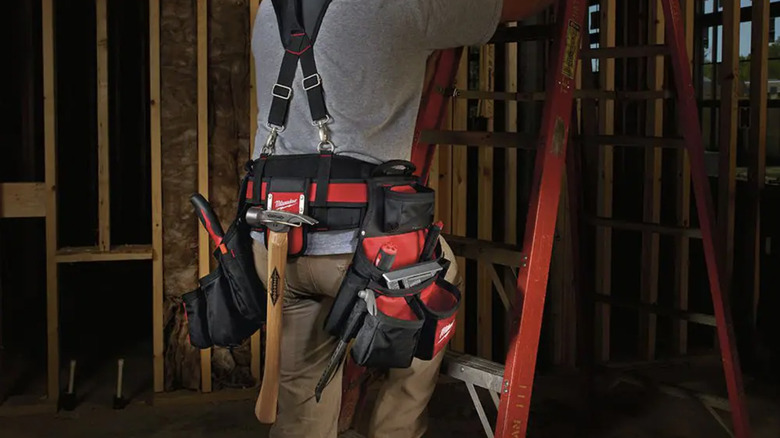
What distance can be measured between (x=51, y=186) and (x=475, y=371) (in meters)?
2.48

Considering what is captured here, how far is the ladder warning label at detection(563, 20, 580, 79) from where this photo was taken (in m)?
2.33

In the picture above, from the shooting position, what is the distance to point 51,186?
3926 millimetres

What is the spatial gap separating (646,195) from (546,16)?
114 centimetres

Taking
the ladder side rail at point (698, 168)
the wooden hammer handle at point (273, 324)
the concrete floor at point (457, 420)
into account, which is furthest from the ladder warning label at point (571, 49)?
the concrete floor at point (457, 420)

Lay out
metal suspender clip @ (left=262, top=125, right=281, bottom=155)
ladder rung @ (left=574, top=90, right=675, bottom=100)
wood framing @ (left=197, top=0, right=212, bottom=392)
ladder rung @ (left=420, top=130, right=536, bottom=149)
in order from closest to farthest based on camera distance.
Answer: metal suspender clip @ (left=262, top=125, right=281, bottom=155) < ladder rung @ (left=420, top=130, right=536, bottom=149) < ladder rung @ (left=574, top=90, right=675, bottom=100) < wood framing @ (left=197, top=0, right=212, bottom=392)

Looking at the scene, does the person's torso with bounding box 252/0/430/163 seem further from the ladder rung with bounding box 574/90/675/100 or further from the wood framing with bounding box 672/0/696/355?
the wood framing with bounding box 672/0/696/355

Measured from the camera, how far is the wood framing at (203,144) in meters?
3.95

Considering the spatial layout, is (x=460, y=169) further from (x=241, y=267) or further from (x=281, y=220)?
(x=281, y=220)

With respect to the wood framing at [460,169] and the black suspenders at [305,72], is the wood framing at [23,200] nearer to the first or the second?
the wood framing at [460,169]

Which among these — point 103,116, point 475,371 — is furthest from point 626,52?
point 103,116

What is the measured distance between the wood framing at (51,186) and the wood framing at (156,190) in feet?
1.46

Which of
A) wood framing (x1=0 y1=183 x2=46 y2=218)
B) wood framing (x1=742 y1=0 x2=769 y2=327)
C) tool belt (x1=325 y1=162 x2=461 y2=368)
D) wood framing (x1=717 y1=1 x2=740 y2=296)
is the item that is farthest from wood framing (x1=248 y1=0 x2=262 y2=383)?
wood framing (x1=742 y1=0 x2=769 y2=327)

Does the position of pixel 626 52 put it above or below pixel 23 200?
above

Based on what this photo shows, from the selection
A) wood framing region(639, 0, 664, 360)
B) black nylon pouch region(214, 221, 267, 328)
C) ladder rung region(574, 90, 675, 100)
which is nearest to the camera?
black nylon pouch region(214, 221, 267, 328)
